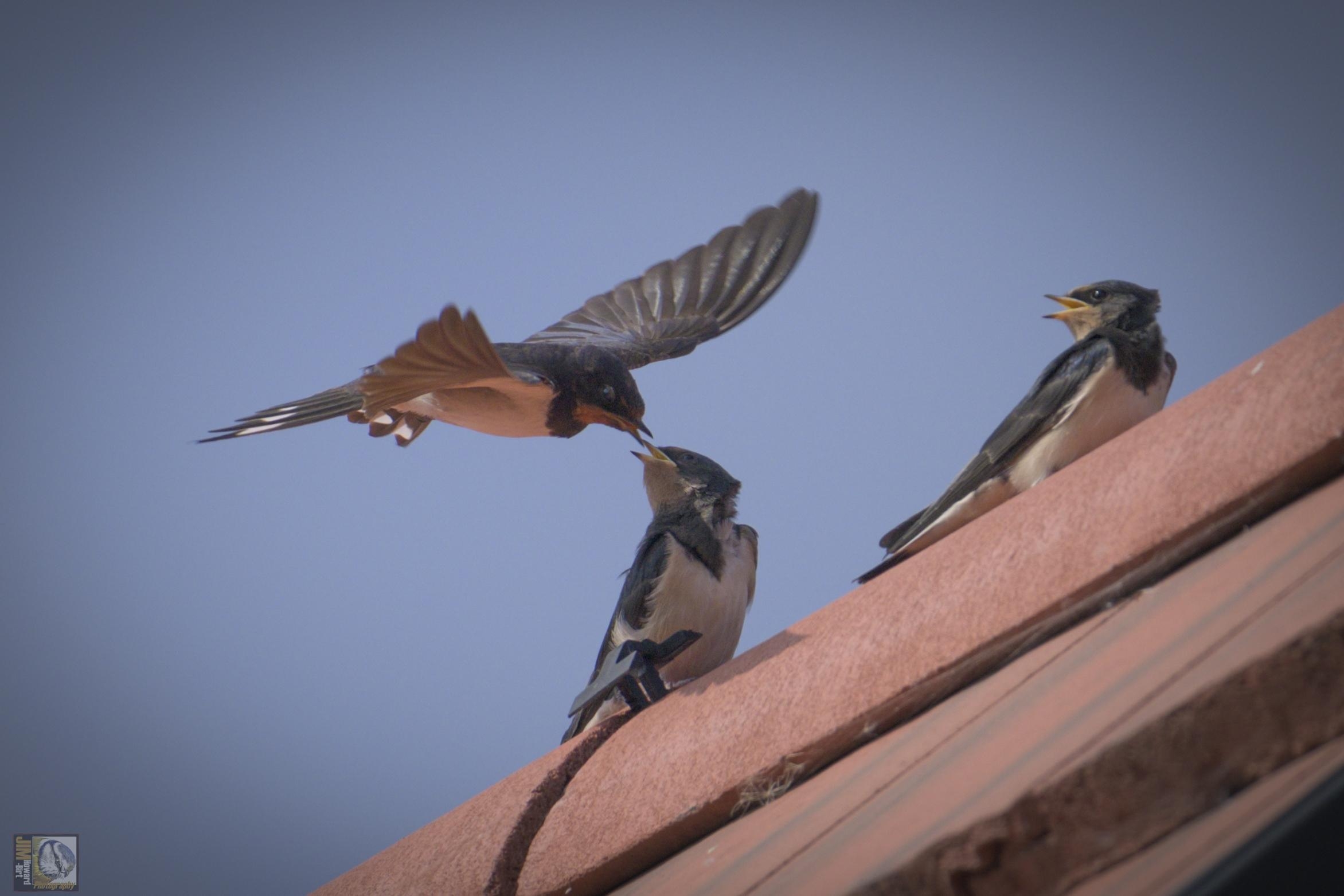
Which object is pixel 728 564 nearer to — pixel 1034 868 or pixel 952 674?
pixel 952 674

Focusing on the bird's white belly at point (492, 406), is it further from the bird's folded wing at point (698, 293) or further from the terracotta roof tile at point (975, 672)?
the terracotta roof tile at point (975, 672)

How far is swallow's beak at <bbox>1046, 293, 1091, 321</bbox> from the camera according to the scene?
3598 mm

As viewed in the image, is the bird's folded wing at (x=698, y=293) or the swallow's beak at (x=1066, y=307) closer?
the swallow's beak at (x=1066, y=307)

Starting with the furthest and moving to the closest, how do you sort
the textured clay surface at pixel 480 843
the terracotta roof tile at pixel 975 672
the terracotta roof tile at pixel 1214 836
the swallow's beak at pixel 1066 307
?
the swallow's beak at pixel 1066 307, the textured clay surface at pixel 480 843, the terracotta roof tile at pixel 975 672, the terracotta roof tile at pixel 1214 836

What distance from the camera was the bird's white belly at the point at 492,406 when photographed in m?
4.88

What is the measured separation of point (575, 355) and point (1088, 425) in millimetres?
2501

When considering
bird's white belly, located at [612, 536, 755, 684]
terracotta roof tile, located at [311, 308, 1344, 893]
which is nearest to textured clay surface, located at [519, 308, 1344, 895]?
terracotta roof tile, located at [311, 308, 1344, 893]

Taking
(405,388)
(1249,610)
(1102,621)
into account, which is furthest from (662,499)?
(1249,610)

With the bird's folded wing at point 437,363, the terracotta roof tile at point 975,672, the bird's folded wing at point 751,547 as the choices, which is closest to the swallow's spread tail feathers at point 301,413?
the bird's folded wing at point 437,363

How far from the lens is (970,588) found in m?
1.90

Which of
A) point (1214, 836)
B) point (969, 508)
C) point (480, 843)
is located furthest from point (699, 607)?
point (1214, 836)

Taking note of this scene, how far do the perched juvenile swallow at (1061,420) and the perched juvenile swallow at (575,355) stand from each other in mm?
1306

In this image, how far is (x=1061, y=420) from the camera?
3.15m

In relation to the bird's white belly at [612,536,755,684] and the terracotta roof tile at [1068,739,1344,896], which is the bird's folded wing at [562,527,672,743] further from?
the terracotta roof tile at [1068,739,1344,896]
